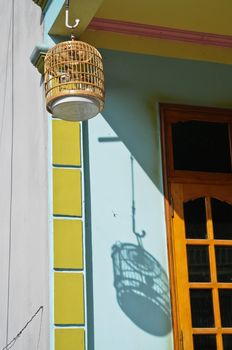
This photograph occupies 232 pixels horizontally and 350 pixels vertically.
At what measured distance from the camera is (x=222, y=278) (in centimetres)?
444

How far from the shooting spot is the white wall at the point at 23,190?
4.37 meters

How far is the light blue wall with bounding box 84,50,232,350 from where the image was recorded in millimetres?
4090

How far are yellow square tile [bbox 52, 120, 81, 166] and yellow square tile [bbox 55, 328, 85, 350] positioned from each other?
0.99 meters

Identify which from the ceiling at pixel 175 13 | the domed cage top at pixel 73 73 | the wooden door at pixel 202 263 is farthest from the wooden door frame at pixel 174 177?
the domed cage top at pixel 73 73

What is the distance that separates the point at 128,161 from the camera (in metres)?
4.39

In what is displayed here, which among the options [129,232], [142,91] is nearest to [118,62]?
[142,91]

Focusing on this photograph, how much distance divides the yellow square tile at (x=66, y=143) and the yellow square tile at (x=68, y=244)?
0.38 m

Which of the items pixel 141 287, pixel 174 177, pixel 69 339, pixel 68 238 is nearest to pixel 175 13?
pixel 174 177

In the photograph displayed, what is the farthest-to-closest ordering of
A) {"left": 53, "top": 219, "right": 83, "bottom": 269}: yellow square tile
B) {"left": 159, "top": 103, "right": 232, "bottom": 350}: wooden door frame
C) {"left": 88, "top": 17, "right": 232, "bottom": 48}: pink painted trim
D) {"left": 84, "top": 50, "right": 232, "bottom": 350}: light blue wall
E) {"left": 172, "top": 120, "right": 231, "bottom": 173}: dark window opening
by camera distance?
{"left": 172, "top": 120, "right": 231, "bottom": 173}: dark window opening, {"left": 88, "top": 17, "right": 232, "bottom": 48}: pink painted trim, {"left": 159, "top": 103, "right": 232, "bottom": 350}: wooden door frame, {"left": 84, "top": 50, "right": 232, "bottom": 350}: light blue wall, {"left": 53, "top": 219, "right": 83, "bottom": 269}: yellow square tile

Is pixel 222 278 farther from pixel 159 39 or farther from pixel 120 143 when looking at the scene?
pixel 159 39

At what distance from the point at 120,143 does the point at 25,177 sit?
92 cm

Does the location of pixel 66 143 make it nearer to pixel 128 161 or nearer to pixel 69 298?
pixel 128 161

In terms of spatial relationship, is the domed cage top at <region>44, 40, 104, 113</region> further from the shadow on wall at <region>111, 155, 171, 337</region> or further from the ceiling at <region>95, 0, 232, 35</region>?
the shadow on wall at <region>111, 155, 171, 337</region>

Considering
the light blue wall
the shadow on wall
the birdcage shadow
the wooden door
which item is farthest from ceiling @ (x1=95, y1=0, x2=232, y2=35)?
the birdcage shadow
